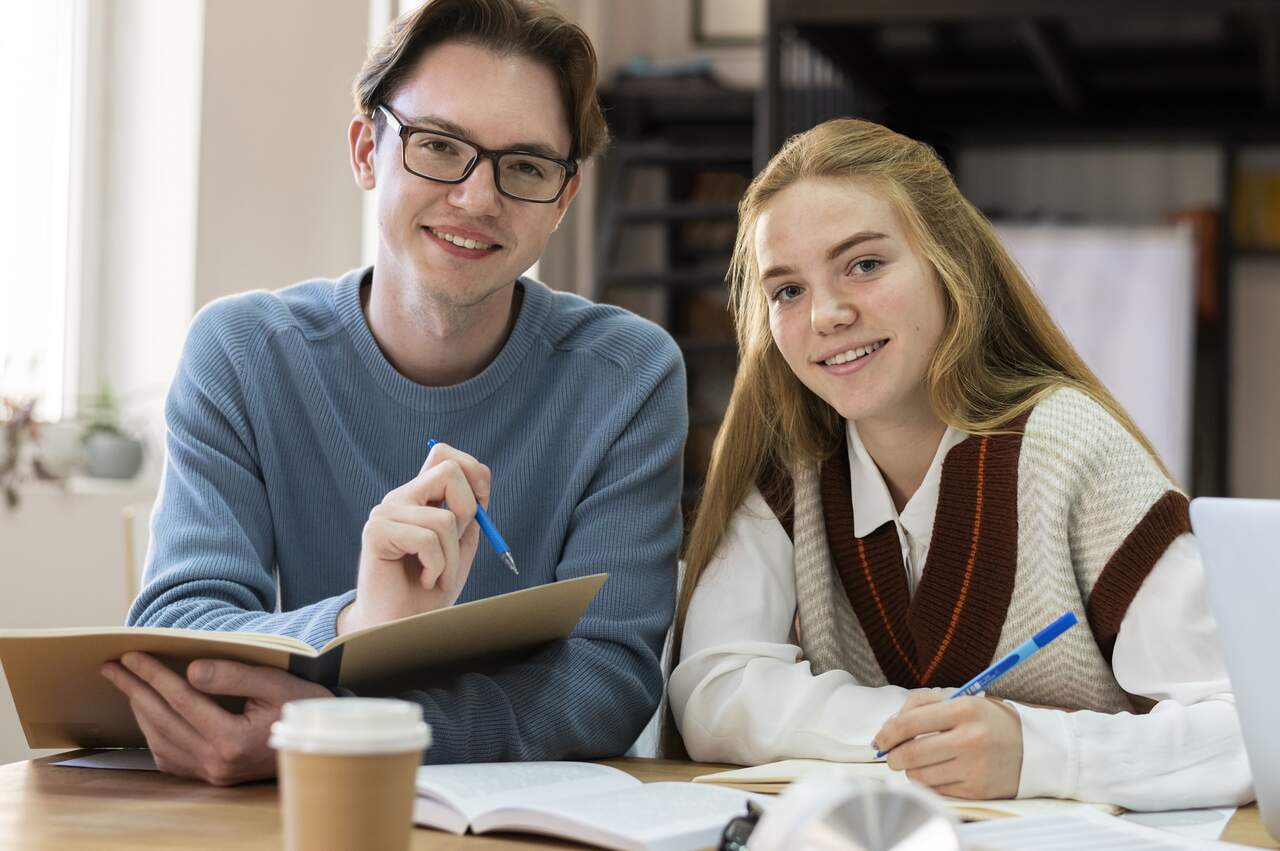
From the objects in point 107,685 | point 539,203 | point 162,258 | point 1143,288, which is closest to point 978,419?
point 539,203

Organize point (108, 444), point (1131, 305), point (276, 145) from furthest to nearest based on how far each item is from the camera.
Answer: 1. point (1131, 305)
2. point (276, 145)
3. point (108, 444)

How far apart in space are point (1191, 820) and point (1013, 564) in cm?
41

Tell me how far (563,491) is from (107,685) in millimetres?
589

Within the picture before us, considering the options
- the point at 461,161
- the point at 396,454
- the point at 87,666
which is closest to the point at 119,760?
the point at 87,666

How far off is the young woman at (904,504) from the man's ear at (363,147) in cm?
48

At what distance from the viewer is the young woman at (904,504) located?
4.73 feet

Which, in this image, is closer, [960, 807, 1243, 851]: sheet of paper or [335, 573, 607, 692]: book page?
[960, 807, 1243, 851]: sheet of paper

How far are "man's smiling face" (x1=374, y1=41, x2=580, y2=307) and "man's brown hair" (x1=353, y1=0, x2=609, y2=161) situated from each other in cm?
1

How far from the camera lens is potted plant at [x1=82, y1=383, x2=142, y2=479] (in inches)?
137

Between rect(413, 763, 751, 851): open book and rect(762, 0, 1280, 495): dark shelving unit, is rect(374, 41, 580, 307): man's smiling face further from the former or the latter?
rect(762, 0, 1280, 495): dark shelving unit

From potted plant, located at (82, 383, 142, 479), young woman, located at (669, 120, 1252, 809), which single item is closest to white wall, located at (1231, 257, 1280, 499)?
potted plant, located at (82, 383, 142, 479)

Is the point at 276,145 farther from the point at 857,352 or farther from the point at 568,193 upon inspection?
the point at 857,352

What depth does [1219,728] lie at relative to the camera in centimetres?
132

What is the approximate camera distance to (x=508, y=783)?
3.80 ft
